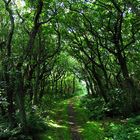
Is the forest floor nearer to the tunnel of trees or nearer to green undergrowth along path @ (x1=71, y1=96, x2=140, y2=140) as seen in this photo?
green undergrowth along path @ (x1=71, y1=96, x2=140, y2=140)

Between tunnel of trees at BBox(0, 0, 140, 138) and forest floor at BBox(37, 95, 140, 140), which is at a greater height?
tunnel of trees at BBox(0, 0, 140, 138)

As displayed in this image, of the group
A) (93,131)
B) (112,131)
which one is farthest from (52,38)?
(112,131)

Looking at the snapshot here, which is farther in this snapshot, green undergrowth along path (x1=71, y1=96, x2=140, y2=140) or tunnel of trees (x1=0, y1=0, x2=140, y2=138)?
tunnel of trees (x1=0, y1=0, x2=140, y2=138)

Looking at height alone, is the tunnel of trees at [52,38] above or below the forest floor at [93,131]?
above

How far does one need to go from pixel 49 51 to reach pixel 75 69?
29.3 m

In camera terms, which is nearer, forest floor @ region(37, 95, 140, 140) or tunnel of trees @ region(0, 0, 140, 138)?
forest floor @ region(37, 95, 140, 140)

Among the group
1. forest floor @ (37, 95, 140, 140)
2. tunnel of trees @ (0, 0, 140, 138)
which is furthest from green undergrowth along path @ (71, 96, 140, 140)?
tunnel of trees @ (0, 0, 140, 138)

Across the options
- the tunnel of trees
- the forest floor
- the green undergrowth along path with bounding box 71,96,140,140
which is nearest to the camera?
the green undergrowth along path with bounding box 71,96,140,140

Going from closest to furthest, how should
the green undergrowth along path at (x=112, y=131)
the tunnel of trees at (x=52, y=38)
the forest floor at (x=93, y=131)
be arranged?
the green undergrowth along path at (x=112, y=131), the forest floor at (x=93, y=131), the tunnel of trees at (x=52, y=38)

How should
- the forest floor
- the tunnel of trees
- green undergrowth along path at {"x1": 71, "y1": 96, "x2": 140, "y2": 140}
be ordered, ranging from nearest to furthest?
green undergrowth along path at {"x1": 71, "y1": 96, "x2": 140, "y2": 140}, the forest floor, the tunnel of trees

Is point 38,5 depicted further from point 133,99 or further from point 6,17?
point 133,99

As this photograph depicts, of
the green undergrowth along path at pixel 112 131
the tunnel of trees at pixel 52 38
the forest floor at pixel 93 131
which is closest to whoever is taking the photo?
the green undergrowth along path at pixel 112 131

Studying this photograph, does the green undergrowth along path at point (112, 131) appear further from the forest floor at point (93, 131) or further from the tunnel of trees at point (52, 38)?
the tunnel of trees at point (52, 38)

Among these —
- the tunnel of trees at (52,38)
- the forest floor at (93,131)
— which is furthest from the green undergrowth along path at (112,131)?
the tunnel of trees at (52,38)
